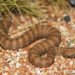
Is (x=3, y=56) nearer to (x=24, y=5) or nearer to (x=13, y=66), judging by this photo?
(x=13, y=66)

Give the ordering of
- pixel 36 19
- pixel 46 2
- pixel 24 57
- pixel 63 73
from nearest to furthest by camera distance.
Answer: pixel 63 73, pixel 24 57, pixel 36 19, pixel 46 2

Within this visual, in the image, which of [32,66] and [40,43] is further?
[40,43]

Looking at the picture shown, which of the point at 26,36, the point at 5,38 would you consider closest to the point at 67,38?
the point at 26,36

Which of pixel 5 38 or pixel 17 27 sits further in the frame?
pixel 17 27

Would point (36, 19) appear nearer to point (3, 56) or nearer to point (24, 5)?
point (24, 5)

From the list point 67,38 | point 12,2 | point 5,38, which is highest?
point 12,2

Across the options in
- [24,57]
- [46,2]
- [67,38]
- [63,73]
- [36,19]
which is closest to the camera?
[63,73]

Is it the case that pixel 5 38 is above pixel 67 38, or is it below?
above
